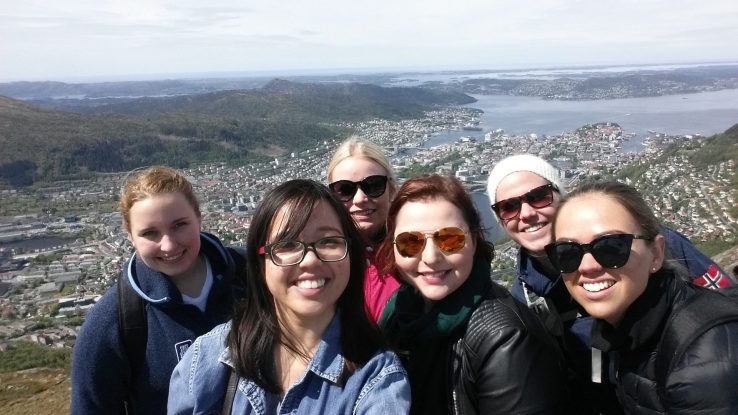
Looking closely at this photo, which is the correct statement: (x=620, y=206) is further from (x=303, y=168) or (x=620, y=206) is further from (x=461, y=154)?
(x=303, y=168)

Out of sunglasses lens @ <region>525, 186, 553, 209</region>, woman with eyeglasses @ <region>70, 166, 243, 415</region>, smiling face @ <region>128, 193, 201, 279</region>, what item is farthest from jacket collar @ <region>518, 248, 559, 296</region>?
smiling face @ <region>128, 193, 201, 279</region>

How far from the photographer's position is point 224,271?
202 cm

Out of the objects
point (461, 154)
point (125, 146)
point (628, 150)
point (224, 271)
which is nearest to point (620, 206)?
point (224, 271)

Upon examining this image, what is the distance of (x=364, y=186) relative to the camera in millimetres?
2543

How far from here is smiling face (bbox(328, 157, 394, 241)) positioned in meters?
2.52

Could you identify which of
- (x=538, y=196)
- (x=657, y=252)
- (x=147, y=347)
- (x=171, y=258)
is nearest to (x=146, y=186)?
(x=171, y=258)

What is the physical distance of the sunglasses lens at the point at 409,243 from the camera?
5.04ft

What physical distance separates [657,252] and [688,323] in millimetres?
311

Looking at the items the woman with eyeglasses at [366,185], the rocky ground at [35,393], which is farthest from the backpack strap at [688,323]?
the rocky ground at [35,393]

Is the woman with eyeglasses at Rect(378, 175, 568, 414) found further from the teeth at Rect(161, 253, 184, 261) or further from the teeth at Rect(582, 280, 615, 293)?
the teeth at Rect(161, 253, 184, 261)

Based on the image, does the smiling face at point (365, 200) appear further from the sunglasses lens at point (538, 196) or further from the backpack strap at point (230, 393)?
the backpack strap at point (230, 393)

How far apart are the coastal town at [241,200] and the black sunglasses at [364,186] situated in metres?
10.1

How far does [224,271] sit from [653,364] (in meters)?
1.60

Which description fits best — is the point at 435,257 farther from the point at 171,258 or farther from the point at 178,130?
the point at 178,130
